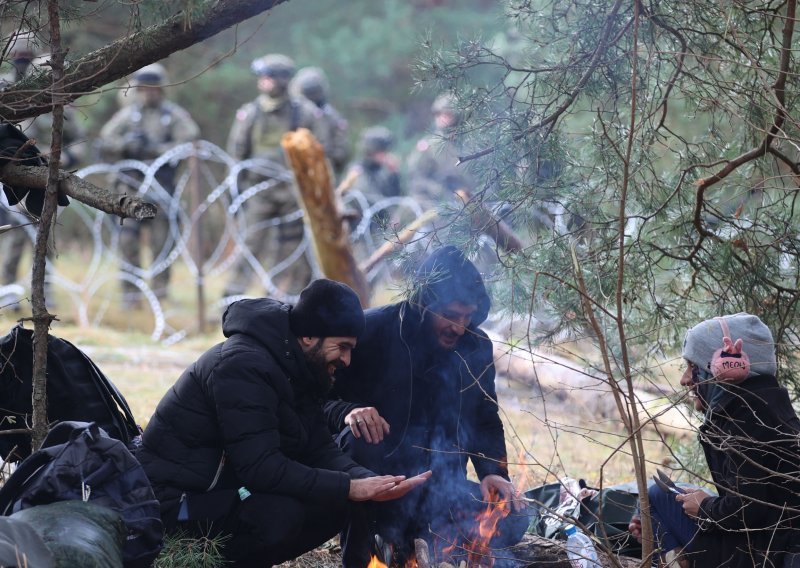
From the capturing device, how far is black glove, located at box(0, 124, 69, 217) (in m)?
4.19

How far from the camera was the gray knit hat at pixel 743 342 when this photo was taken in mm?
4191

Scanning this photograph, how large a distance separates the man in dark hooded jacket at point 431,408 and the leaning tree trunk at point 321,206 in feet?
13.1

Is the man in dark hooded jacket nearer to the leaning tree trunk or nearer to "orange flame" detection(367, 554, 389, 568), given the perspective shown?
"orange flame" detection(367, 554, 389, 568)

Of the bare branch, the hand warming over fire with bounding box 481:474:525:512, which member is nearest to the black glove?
the bare branch

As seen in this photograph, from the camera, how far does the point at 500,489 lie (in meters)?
4.85

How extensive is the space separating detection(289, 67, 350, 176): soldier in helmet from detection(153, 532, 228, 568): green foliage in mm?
10001

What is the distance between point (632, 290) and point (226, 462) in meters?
2.35

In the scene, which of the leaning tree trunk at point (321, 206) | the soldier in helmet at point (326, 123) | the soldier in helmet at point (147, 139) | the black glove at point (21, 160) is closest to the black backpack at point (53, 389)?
the black glove at point (21, 160)

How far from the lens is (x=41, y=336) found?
4.11 m

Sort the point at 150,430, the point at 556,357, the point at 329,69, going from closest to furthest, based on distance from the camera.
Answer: the point at 150,430 < the point at 556,357 < the point at 329,69

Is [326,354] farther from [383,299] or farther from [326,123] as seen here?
[326,123]

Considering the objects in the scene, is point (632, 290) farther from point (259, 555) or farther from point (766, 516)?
point (259, 555)

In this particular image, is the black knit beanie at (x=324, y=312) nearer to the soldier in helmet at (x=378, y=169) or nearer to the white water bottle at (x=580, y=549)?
the white water bottle at (x=580, y=549)

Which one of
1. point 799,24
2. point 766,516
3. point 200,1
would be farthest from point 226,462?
point 799,24
